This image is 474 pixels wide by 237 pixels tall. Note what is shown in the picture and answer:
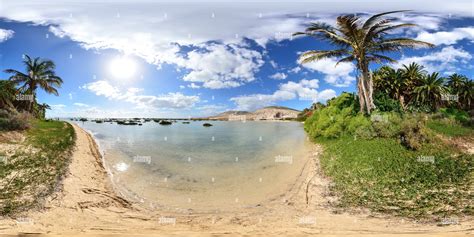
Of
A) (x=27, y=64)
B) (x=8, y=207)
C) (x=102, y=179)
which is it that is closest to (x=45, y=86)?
(x=27, y=64)

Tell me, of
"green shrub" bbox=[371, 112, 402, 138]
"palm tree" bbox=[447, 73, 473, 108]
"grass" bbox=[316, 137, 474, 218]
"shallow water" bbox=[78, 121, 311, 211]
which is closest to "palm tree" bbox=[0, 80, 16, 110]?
"shallow water" bbox=[78, 121, 311, 211]

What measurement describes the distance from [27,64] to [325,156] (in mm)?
42515

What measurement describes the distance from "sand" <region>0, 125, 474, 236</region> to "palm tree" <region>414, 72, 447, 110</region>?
1319 inches

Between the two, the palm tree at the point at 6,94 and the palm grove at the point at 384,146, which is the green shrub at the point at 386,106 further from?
the palm tree at the point at 6,94

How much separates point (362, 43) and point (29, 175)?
809 inches

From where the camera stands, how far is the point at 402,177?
11578 mm

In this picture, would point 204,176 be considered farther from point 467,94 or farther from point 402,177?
point 467,94

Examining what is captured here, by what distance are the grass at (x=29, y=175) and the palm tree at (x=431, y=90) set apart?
3933cm

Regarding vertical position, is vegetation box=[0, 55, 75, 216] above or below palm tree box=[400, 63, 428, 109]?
below

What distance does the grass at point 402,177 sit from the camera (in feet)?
29.1

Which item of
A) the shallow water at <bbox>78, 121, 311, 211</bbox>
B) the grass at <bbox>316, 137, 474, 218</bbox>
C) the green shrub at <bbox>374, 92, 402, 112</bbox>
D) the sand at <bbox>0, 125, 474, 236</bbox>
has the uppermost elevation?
the green shrub at <bbox>374, 92, 402, 112</bbox>

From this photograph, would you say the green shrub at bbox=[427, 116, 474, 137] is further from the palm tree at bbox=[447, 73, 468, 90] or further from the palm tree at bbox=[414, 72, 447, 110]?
the palm tree at bbox=[447, 73, 468, 90]

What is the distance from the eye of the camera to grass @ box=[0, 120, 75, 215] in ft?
29.5

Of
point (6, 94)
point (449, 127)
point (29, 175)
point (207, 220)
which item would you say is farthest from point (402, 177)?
point (6, 94)
